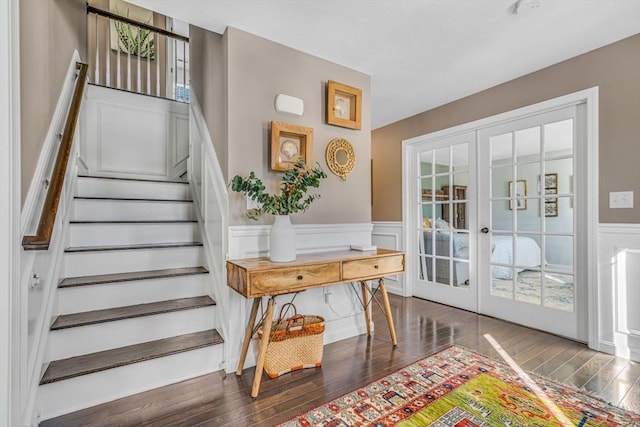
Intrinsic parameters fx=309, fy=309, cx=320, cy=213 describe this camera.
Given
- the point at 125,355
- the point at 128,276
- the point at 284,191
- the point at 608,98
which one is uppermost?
the point at 608,98

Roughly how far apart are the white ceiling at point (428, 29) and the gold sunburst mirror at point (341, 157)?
1.90ft

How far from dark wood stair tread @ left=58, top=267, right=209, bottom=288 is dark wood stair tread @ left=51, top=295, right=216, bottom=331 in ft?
0.60

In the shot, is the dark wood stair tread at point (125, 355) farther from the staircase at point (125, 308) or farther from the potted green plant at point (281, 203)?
the potted green plant at point (281, 203)

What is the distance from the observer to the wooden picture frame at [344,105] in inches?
102

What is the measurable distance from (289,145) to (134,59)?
3216 millimetres

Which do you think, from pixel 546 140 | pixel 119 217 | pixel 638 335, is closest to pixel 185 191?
pixel 119 217

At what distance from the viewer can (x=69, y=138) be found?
69.3 inches

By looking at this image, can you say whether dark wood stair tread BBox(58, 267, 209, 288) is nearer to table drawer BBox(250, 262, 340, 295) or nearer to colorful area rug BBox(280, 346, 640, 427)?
table drawer BBox(250, 262, 340, 295)

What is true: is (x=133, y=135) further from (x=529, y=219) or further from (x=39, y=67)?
(x=529, y=219)

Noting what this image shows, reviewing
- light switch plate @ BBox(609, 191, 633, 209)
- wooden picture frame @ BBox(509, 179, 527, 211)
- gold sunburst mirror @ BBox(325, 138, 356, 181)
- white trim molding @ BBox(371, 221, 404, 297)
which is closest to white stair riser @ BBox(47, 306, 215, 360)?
gold sunburst mirror @ BBox(325, 138, 356, 181)

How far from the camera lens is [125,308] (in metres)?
2.07

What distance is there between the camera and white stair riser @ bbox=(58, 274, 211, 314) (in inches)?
76.8

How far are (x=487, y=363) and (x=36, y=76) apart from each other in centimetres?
318

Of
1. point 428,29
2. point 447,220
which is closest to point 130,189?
point 428,29
